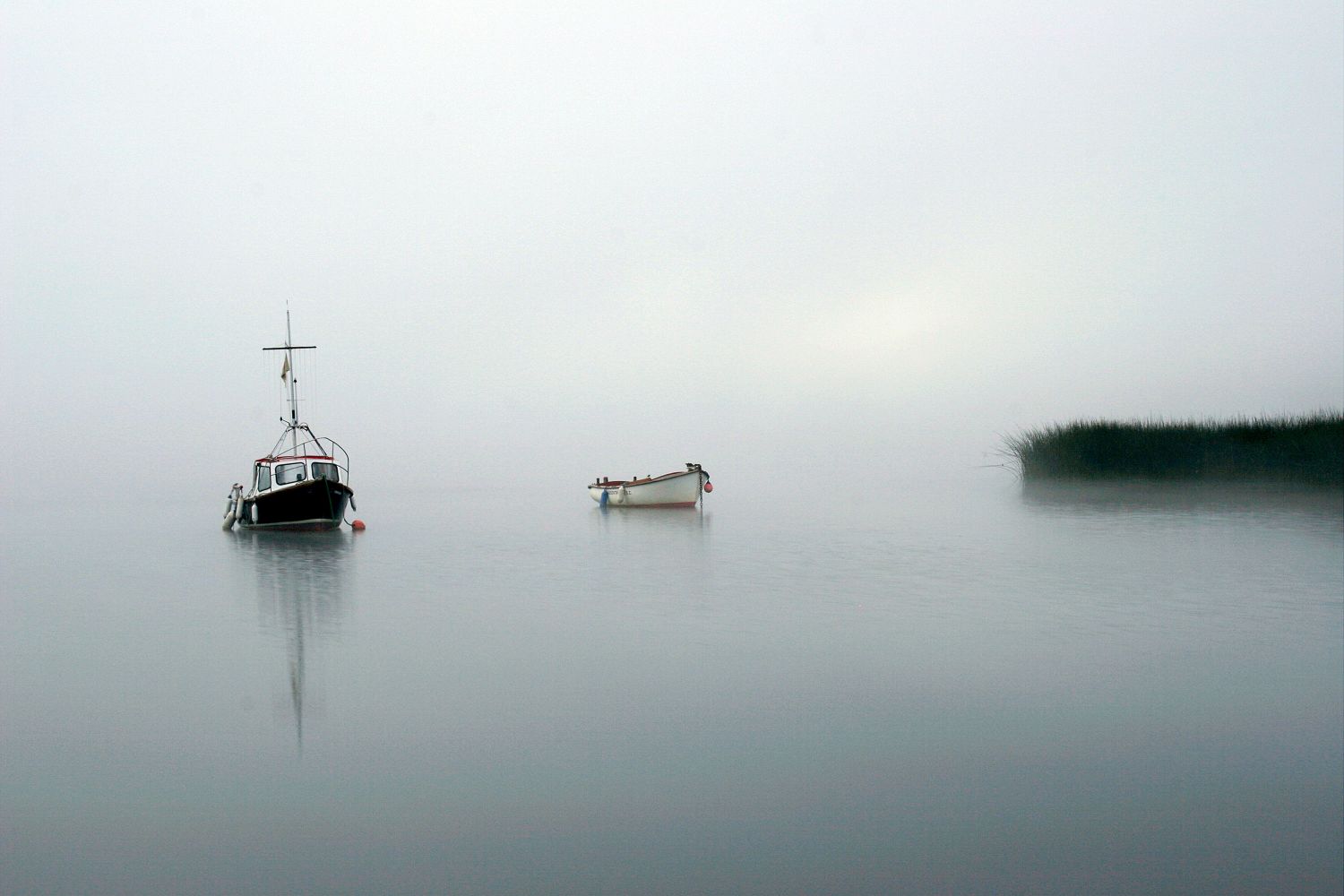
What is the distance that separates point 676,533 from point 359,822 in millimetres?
29513

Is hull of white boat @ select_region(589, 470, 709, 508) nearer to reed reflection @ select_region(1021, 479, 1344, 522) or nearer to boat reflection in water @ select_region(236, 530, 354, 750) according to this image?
boat reflection in water @ select_region(236, 530, 354, 750)

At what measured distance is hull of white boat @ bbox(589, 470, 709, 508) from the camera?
46781 millimetres

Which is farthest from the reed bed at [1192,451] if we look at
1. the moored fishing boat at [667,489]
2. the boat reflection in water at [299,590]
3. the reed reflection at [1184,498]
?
the boat reflection in water at [299,590]

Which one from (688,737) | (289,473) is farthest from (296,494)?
(688,737)

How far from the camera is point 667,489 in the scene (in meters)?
47.5

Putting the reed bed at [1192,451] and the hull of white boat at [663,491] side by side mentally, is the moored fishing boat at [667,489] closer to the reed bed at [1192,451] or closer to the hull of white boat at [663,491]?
the hull of white boat at [663,491]

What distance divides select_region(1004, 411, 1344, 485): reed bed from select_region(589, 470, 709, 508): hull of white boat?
1810 cm

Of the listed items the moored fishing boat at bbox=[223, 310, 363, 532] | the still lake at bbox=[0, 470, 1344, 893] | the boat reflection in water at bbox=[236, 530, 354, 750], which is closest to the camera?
the still lake at bbox=[0, 470, 1344, 893]

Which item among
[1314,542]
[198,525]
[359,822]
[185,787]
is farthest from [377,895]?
[198,525]

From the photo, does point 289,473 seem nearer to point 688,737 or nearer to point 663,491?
point 663,491

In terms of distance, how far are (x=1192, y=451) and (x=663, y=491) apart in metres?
24.8

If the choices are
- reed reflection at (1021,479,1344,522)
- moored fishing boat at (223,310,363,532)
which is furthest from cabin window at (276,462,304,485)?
reed reflection at (1021,479,1344,522)

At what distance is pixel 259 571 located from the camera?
2453 centimetres

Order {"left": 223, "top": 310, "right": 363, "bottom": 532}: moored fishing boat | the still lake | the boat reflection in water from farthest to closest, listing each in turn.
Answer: {"left": 223, "top": 310, "right": 363, "bottom": 532}: moored fishing boat → the boat reflection in water → the still lake
